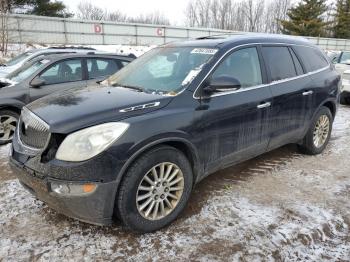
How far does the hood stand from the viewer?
286 cm

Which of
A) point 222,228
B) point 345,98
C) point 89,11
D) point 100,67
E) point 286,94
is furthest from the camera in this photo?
point 89,11

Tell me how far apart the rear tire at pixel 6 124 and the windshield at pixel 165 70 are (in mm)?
2688

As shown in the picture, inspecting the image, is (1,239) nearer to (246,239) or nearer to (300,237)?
(246,239)

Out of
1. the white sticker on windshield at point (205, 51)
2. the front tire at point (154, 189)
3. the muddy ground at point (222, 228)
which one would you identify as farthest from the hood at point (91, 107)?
the muddy ground at point (222, 228)

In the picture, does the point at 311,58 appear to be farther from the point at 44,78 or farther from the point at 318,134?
the point at 44,78

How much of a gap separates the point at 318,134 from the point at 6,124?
204 inches

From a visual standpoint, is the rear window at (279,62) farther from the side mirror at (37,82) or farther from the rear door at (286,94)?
the side mirror at (37,82)

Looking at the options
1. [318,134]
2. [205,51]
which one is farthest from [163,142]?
[318,134]

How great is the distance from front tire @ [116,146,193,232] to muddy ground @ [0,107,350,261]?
0.16m

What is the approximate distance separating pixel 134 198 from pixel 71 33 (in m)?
22.9

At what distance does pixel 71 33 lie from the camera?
77.3 feet

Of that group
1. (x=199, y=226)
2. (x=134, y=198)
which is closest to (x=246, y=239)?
(x=199, y=226)

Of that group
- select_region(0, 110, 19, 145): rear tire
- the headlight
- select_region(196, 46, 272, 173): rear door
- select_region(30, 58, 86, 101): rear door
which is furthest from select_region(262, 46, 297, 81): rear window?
select_region(0, 110, 19, 145): rear tire

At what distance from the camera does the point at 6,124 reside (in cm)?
595
